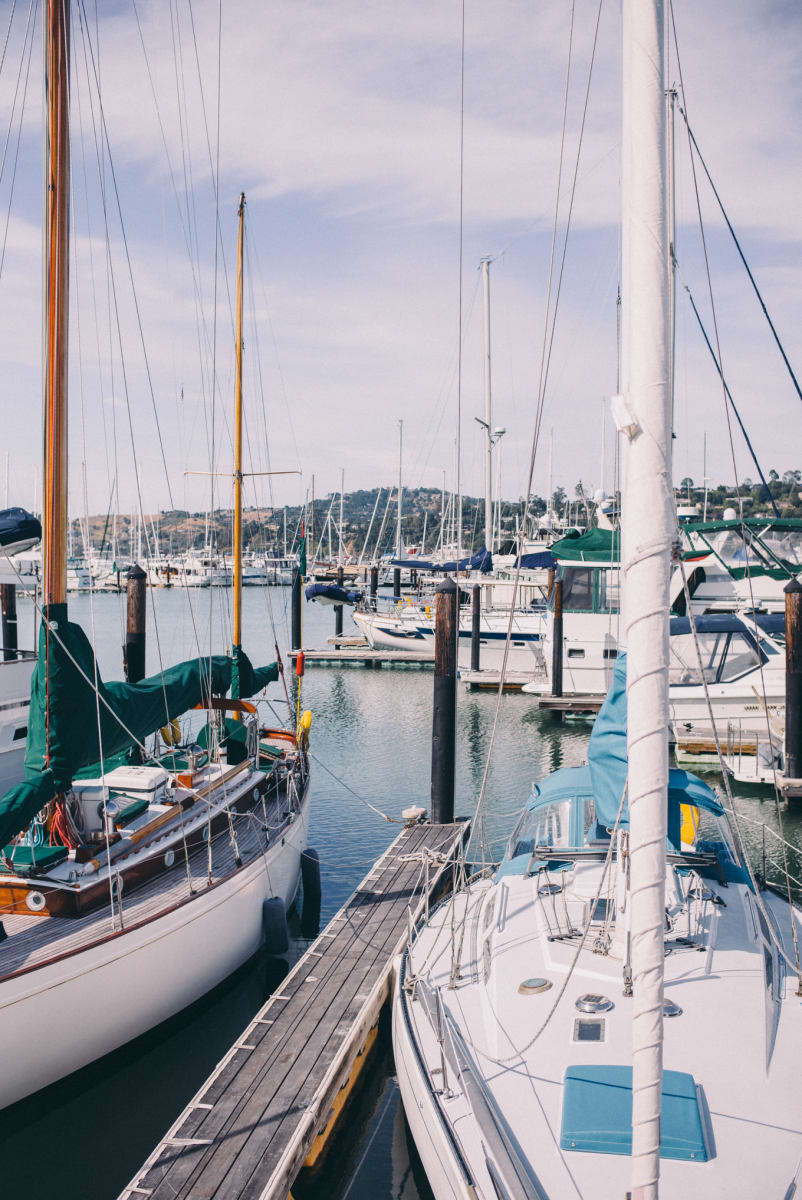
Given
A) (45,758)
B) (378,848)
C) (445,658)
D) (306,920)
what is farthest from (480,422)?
(45,758)

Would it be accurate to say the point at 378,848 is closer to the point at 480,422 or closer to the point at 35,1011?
the point at 35,1011

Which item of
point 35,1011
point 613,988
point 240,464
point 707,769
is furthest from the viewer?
point 707,769

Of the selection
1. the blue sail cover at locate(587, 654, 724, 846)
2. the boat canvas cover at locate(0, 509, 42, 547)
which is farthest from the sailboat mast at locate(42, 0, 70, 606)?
the blue sail cover at locate(587, 654, 724, 846)

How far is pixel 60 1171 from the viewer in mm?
6992

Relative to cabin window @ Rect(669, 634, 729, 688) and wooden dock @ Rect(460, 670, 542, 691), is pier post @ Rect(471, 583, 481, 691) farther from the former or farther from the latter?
cabin window @ Rect(669, 634, 729, 688)

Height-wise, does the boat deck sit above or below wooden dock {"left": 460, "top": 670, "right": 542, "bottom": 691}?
above

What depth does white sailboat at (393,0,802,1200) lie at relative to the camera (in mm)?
3162

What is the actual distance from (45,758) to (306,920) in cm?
492

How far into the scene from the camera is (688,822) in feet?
23.8

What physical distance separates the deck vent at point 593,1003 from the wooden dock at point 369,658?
29114 mm

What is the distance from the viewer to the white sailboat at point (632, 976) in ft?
10.4

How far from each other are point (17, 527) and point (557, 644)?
17.8 meters

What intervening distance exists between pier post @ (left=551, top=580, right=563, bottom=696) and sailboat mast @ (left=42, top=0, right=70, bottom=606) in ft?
65.5

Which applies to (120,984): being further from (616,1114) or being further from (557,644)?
(557,644)
